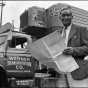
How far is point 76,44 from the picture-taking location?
7.52 feet

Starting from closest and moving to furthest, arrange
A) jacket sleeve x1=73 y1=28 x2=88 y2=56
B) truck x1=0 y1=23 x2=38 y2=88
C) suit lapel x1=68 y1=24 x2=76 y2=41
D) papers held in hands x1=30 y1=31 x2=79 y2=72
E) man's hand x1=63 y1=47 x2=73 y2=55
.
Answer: papers held in hands x1=30 y1=31 x2=79 y2=72, man's hand x1=63 y1=47 x2=73 y2=55, jacket sleeve x1=73 y1=28 x2=88 y2=56, suit lapel x1=68 y1=24 x2=76 y2=41, truck x1=0 y1=23 x2=38 y2=88

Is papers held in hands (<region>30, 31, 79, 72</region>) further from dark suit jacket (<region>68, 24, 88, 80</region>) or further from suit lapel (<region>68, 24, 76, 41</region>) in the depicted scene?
suit lapel (<region>68, 24, 76, 41</region>)

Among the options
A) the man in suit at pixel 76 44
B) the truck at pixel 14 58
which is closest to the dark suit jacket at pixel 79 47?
the man in suit at pixel 76 44

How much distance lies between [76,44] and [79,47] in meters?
0.08

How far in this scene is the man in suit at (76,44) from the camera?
2.11 m

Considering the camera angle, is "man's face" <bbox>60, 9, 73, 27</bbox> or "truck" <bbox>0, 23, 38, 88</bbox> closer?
"man's face" <bbox>60, 9, 73, 27</bbox>

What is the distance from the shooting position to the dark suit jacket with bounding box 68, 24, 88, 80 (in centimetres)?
211

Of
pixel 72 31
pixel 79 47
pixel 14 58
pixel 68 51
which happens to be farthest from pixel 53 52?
pixel 14 58

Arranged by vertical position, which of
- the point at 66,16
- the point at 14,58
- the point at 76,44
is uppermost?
the point at 66,16

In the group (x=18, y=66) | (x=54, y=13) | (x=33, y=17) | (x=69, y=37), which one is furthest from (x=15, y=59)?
(x=69, y=37)

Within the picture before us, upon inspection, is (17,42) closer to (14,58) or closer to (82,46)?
(14,58)

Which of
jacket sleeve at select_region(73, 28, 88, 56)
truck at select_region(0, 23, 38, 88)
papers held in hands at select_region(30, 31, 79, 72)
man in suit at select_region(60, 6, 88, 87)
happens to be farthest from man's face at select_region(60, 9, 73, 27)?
truck at select_region(0, 23, 38, 88)

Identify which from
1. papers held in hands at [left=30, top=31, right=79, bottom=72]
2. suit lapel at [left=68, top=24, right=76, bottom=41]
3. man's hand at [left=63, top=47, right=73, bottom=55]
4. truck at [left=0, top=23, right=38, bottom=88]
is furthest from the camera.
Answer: truck at [left=0, top=23, right=38, bottom=88]

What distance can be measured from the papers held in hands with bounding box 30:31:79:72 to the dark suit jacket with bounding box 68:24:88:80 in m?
0.13
